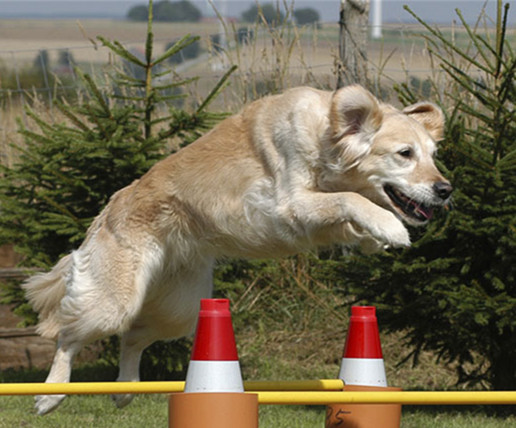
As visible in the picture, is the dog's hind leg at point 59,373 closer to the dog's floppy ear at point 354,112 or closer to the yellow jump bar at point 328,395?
the yellow jump bar at point 328,395

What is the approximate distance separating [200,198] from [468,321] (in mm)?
1778

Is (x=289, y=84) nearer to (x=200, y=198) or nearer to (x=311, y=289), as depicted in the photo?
(x=311, y=289)

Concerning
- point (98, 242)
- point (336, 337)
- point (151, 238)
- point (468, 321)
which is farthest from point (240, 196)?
point (336, 337)

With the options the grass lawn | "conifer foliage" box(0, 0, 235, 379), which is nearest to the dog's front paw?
the grass lawn

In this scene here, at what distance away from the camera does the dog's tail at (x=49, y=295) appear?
5.01 meters

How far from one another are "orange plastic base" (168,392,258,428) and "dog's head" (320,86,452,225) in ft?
4.69

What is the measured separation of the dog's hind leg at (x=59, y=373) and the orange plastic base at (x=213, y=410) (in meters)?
1.90

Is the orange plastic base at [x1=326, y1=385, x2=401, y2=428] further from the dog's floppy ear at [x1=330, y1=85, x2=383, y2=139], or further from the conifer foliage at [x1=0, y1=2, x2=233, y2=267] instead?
the conifer foliage at [x1=0, y1=2, x2=233, y2=267]

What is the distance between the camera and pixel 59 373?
4.74 meters

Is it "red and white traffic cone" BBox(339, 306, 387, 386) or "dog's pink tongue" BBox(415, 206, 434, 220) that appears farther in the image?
"dog's pink tongue" BBox(415, 206, 434, 220)

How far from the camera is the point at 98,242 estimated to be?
477cm

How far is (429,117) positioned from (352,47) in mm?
3193

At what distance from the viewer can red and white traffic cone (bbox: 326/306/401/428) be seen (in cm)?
377

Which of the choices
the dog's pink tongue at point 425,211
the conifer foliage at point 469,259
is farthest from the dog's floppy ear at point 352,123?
the conifer foliage at point 469,259
